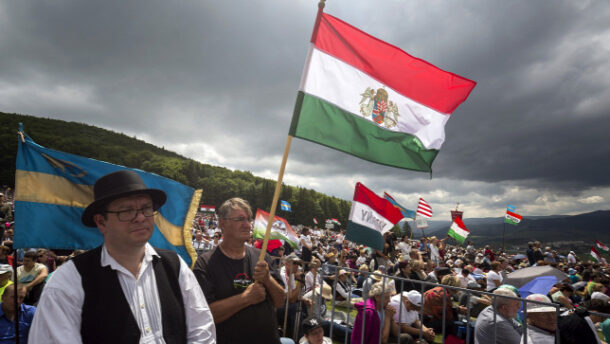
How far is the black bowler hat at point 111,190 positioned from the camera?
1.84 metres

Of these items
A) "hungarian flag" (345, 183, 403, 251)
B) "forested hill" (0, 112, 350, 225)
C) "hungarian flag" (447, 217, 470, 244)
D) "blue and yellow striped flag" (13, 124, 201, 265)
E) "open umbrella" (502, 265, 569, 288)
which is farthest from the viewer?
"forested hill" (0, 112, 350, 225)

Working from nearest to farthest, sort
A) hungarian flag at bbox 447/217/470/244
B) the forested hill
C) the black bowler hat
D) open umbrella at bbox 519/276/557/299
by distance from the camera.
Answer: the black bowler hat → open umbrella at bbox 519/276/557/299 → hungarian flag at bbox 447/217/470/244 → the forested hill

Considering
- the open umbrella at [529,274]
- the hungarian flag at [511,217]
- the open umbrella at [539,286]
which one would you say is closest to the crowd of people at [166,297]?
the open umbrella at [539,286]

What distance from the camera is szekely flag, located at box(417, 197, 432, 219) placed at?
62.9 feet

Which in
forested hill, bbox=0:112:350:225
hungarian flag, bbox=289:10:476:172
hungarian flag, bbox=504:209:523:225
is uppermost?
forested hill, bbox=0:112:350:225

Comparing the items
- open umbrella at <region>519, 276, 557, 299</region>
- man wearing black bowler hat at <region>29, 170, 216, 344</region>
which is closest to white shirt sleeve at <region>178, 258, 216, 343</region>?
man wearing black bowler hat at <region>29, 170, 216, 344</region>

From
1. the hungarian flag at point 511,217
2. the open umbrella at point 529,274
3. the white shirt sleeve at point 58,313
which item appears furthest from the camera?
the hungarian flag at point 511,217

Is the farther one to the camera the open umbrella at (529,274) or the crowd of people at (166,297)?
the open umbrella at (529,274)

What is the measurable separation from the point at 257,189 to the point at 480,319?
298 feet

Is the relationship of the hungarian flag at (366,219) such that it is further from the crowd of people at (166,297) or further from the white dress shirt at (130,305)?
the white dress shirt at (130,305)

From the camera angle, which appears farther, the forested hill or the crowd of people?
the forested hill

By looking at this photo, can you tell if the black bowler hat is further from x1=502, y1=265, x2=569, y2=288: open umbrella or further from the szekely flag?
the szekely flag

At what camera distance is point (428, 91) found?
3.59 meters

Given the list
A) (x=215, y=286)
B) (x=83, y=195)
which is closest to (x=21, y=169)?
(x=83, y=195)
